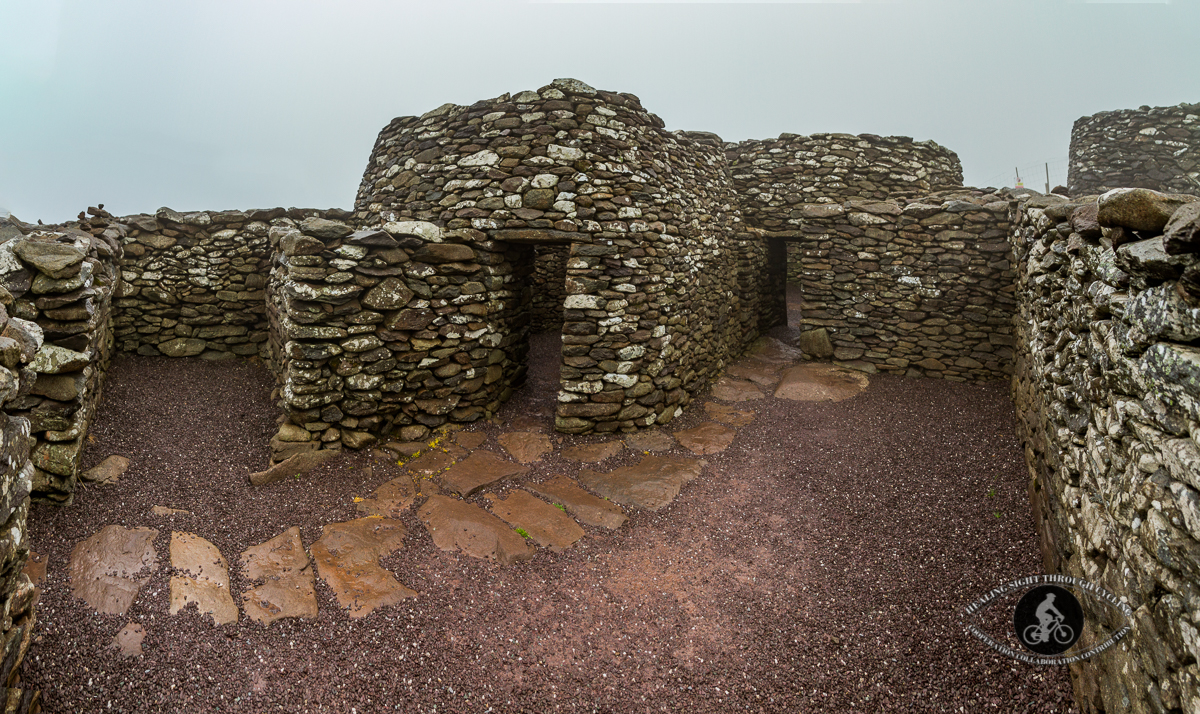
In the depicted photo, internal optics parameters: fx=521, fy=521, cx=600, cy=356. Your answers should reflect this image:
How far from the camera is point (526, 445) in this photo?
21.5 feet

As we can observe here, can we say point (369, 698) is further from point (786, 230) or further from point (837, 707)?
point (786, 230)

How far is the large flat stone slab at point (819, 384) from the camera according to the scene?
27.1ft

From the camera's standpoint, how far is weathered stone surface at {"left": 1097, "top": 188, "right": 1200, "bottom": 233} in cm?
238

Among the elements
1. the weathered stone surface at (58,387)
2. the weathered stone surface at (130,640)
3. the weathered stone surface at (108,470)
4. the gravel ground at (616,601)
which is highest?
the weathered stone surface at (58,387)

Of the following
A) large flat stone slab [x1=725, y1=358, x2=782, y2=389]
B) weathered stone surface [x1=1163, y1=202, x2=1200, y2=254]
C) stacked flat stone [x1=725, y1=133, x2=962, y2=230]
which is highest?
stacked flat stone [x1=725, y1=133, x2=962, y2=230]

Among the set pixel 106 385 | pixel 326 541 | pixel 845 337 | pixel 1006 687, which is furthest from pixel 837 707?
pixel 106 385

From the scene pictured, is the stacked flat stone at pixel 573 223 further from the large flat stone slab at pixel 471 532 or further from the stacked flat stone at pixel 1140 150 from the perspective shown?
the stacked flat stone at pixel 1140 150

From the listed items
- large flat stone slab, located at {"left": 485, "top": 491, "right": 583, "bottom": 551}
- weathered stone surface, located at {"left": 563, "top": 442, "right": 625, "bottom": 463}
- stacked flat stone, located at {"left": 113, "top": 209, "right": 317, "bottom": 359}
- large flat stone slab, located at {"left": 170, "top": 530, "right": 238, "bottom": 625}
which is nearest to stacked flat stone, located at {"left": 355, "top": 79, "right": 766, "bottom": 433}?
weathered stone surface, located at {"left": 563, "top": 442, "right": 625, "bottom": 463}

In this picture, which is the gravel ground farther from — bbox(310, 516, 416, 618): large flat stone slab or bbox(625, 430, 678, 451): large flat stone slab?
bbox(625, 430, 678, 451): large flat stone slab

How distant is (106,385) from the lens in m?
6.51

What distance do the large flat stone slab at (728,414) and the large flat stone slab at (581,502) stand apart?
2767 millimetres

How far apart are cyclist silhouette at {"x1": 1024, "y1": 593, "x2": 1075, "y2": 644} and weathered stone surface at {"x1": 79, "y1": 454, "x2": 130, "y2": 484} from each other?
7.17m

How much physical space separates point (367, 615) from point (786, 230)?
10.9 meters

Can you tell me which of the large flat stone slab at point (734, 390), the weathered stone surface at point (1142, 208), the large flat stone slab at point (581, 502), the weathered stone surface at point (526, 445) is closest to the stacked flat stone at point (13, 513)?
the large flat stone slab at point (581, 502)
